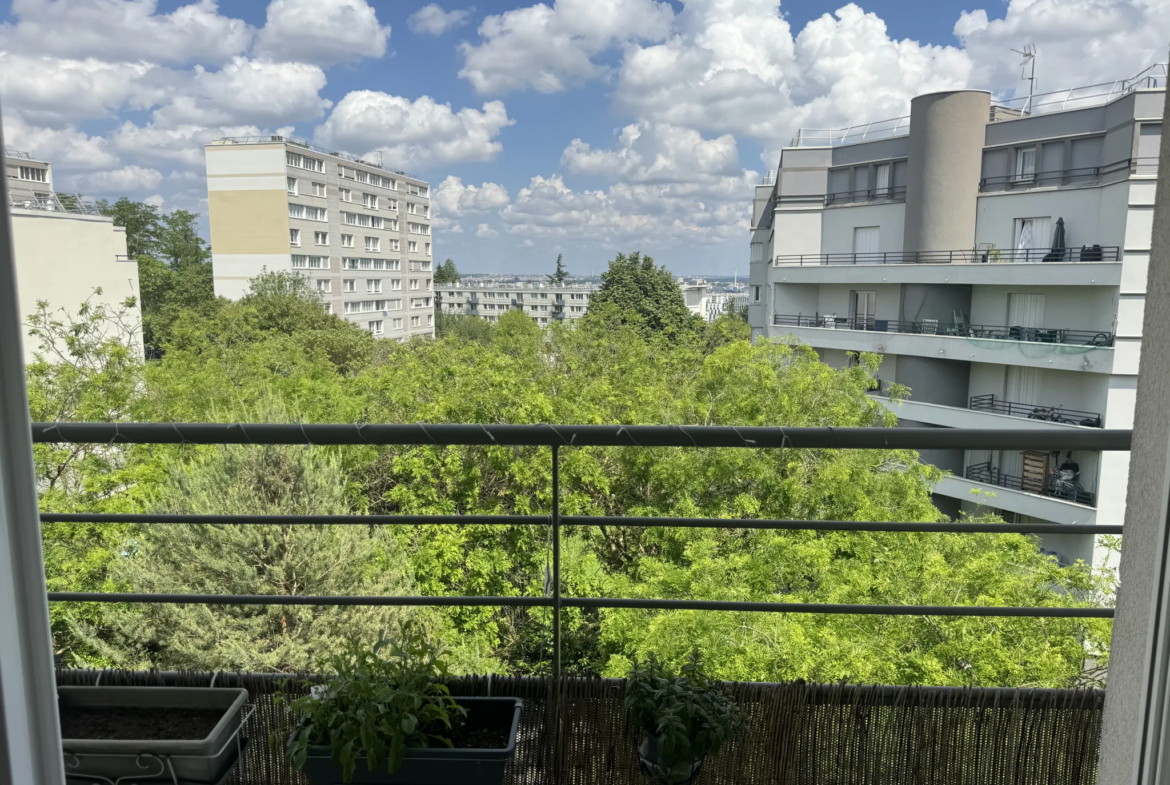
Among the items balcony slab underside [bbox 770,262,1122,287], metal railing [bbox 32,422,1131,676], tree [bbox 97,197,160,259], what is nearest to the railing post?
metal railing [bbox 32,422,1131,676]

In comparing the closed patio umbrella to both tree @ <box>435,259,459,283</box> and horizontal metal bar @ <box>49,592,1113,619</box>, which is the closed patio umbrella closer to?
horizontal metal bar @ <box>49,592,1113,619</box>

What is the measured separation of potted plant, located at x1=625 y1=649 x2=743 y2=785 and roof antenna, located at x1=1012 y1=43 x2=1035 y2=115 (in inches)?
1049

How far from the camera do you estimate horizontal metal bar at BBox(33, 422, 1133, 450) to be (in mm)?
1362

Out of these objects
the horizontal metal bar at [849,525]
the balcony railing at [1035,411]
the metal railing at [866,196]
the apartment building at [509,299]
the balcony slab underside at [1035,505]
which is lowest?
the balcony slab underside at [1035,505]

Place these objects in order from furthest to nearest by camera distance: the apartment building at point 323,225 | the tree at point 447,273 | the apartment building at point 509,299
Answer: the tree at point 447,273
the apartment building at point 323,225
the apartment building at point 509,299

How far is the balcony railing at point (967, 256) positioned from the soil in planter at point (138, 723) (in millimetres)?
22574

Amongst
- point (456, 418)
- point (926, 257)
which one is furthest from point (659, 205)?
point (456, 418)

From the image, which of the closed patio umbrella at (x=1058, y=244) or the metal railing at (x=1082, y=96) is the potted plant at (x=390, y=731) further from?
the closed patio umbrella at (x=1058, y=244)

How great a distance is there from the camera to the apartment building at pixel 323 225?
139 ft

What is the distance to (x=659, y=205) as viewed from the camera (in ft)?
113

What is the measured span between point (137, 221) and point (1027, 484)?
38779 mm

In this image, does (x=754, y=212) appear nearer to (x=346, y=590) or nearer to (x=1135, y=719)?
(x=346, y=590)

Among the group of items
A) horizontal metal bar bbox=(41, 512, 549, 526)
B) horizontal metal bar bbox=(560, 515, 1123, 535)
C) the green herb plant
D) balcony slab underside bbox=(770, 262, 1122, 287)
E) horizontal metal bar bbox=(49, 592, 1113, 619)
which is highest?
balcony slab underside bbox=(770, 262, 1122, 287)

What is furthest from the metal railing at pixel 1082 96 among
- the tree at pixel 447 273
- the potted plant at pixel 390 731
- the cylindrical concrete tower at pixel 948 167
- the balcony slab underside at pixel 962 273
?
the tree at pixel 447 273
